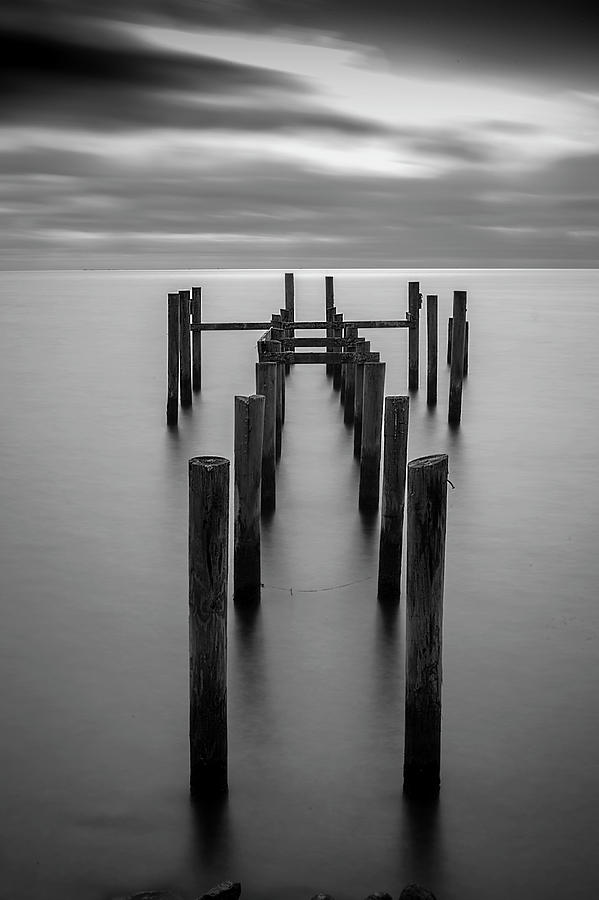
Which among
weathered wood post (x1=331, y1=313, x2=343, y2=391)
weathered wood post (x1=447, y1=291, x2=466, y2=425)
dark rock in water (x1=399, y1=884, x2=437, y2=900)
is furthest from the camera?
weathered wood post (x1=331, y1=313, x2=343, y2=391)

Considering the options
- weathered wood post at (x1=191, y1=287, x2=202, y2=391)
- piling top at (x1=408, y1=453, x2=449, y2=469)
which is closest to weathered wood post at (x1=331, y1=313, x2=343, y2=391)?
weathered wood post at (x1=191, y1=287, x2=202, y2=391)

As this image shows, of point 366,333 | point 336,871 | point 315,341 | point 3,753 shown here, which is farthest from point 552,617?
point 366,333

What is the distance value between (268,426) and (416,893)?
5.40m

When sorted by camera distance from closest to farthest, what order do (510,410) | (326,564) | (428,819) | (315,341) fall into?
(428,819)
(326,564)
(315,341)
(510,410)

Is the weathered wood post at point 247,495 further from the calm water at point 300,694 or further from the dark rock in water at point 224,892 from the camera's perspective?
the dark rock in water at point 224,892

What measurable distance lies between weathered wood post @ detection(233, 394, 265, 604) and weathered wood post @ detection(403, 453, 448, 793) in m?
2.27

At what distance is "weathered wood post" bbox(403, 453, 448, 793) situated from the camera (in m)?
4.19

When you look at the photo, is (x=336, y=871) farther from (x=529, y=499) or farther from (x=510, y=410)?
(x=510, y=410)

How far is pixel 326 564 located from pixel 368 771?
3463 millimetres

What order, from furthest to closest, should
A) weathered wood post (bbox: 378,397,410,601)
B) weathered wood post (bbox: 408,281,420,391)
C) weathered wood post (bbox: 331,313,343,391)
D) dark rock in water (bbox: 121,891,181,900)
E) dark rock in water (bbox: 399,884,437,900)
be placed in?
weathered wood post (bbox: 408,281,420,391) → weathered wood post (bbox: 331,313,343,391) → weathered wood post (bbox: 378,397,410,601) → dark rock in water (bbox: 121,891,181,900) → dark rock in water (bbox: 399,884,437,900)

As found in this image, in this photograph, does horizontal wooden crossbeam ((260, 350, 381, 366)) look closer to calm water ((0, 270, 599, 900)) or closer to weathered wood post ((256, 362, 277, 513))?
weathered wood post ((256, 362, 277, 513))

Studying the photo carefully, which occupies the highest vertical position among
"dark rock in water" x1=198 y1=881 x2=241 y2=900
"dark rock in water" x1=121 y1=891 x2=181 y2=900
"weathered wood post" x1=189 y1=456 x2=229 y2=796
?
"weathered wood post" x1=189 y1=456 x2=229 y2=796

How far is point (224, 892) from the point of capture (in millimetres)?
3719

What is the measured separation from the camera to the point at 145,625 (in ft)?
22.3
